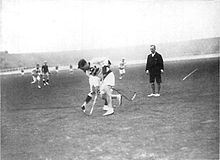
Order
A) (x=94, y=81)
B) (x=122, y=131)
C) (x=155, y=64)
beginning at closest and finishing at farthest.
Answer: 1. (x=122, y=131)
2. (x=94, y=81)
3. (x=155, y=64)

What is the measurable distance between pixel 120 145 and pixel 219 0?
3612mm

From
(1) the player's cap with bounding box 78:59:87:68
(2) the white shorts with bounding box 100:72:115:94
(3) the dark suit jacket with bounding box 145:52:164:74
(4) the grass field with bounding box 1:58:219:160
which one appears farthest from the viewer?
(3) the dark suit jacket with bounding box 145:52:164:74

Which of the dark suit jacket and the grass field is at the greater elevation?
the dark suit jacket

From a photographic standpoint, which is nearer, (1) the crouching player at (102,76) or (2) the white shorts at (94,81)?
(1) the crouching player at (102,76)

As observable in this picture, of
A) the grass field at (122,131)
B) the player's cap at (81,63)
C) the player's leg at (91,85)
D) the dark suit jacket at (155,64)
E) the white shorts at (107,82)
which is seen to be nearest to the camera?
the grass field at (122,131)

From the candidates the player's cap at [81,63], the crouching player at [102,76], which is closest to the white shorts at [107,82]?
the crouching player at [102,76]

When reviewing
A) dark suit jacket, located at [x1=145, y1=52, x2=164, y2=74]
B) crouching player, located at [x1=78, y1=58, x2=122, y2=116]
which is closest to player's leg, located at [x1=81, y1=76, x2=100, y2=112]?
crouching player, located at [x1=78, y1=58, x2=122, y2=116]

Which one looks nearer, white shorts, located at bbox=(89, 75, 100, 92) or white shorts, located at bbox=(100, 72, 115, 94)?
white shorts, located at bbox=(100, 72, 115, 94)

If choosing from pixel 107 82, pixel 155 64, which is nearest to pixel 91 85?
pixel 107 82

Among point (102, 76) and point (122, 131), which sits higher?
point (102, 76)

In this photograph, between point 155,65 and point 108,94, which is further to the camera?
point 155,65

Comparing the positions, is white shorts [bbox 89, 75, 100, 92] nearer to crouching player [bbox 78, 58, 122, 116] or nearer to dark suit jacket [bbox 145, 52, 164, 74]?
crouching player [bbox 78, 58, 122, 116]

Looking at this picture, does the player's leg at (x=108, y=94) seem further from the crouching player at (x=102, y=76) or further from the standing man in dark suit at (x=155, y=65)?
the standing man in dark suit at (x=155, y=65)

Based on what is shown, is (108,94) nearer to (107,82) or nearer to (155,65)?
(107,82)
